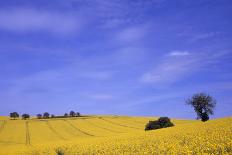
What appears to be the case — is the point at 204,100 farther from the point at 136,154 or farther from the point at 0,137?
the point at 136,154

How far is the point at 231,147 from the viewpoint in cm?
1736

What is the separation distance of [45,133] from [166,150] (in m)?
59.3

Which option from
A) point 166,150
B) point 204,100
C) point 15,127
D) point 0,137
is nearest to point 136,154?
point 166,150

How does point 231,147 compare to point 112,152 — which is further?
point 112,152

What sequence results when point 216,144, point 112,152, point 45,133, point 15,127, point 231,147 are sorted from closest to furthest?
point 231,147 → point 216,144 → point 112,152 → point 45,133 → point 15,127

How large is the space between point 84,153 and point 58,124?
64393mm

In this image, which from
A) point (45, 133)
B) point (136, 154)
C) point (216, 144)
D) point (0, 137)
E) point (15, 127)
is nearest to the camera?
point (216, 144)

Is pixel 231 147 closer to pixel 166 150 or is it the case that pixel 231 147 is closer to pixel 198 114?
pixel 166 150

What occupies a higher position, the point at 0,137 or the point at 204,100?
the point at 204,100

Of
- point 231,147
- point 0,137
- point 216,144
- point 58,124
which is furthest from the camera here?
point 58,124

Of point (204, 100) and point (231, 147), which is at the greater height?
point (204, 100)

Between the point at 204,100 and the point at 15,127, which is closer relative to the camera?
the point at 204,100

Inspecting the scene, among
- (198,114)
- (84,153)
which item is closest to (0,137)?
(198,114)

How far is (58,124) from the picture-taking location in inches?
3681
